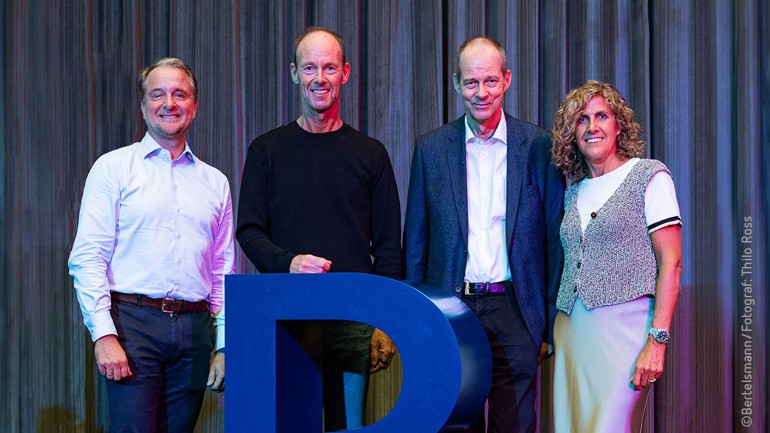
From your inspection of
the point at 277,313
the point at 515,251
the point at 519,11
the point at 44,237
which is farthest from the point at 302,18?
the point at 277,313

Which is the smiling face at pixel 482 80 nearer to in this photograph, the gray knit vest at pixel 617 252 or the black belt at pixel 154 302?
the gray knit vest at pixel 617 252

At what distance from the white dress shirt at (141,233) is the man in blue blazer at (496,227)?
Answer: 0.70m

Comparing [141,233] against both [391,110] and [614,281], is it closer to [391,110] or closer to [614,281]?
[614,281]

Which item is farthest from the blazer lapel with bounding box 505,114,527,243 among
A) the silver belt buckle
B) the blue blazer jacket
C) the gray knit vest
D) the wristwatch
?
the silver belt buckle

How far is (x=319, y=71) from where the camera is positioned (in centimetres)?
258

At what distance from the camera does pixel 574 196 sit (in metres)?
2.68

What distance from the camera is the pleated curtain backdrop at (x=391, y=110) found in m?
3.72

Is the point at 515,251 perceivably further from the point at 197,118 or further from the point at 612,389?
the point at 197,118

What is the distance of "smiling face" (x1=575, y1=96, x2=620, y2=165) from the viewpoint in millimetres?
2613

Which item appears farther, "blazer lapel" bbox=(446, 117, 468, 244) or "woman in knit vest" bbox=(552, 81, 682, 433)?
"blazer lapel" bbox=(446, 117, 468, 244)

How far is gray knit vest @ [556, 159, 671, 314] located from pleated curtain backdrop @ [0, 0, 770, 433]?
1.36m

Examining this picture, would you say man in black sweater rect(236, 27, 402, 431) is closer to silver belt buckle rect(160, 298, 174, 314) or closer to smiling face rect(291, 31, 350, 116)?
smiling face rect(291, 31, 350, 116)

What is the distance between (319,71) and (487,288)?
85cm

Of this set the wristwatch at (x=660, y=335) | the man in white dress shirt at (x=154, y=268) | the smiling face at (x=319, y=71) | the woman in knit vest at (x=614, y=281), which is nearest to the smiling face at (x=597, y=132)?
the woman in knit vest at (x=614, y=281)
